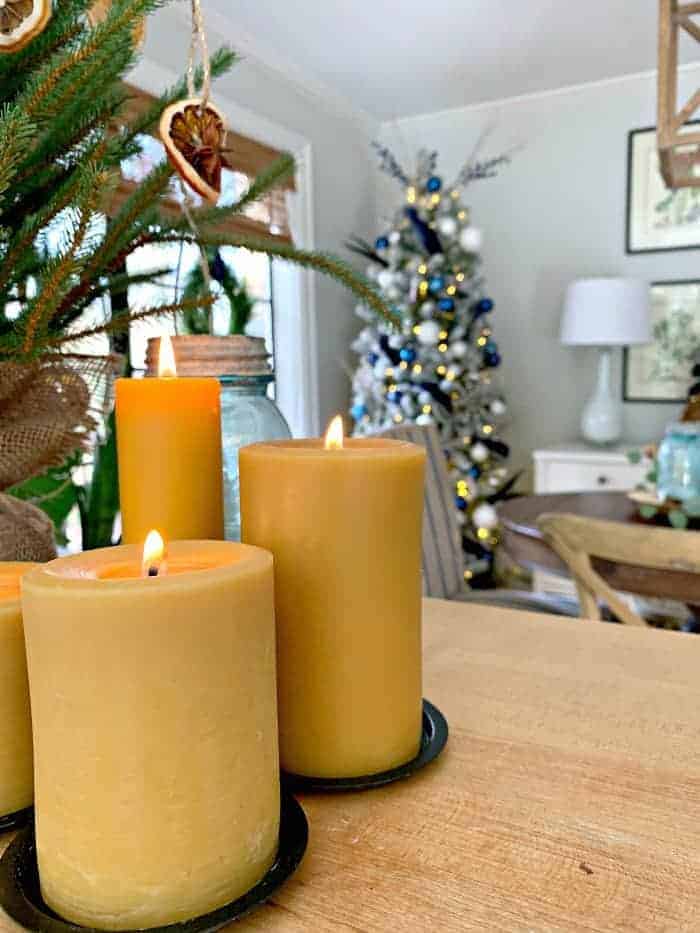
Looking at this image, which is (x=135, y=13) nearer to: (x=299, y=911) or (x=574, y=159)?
(x=299, y=911)

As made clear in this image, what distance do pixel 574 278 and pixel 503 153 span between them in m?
0.75

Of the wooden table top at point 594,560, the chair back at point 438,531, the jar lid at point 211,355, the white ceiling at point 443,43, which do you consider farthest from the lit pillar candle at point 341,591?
the white ceiling at point 443,43

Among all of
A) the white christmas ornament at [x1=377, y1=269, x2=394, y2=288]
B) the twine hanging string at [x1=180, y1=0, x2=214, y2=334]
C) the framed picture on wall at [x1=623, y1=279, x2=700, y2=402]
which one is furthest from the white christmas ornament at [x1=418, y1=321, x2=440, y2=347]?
the twine hanging string at [x1=180, y1=0, x2=214, y2=334]

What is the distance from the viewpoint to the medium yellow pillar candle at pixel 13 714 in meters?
0.36

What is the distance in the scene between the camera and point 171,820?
295 mm

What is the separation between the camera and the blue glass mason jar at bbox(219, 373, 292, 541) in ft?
1.75

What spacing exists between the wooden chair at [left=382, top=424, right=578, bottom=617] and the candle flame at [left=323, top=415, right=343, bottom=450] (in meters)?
1.48

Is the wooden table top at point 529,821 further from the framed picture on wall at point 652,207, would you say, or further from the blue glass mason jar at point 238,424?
the framed picture on wall at point 652,207

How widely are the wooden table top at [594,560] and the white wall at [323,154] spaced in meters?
1.96

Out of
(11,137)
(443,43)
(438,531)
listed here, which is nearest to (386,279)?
(443,43)

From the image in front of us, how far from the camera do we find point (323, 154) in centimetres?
381

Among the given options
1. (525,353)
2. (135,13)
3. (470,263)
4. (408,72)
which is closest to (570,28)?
(408,72)

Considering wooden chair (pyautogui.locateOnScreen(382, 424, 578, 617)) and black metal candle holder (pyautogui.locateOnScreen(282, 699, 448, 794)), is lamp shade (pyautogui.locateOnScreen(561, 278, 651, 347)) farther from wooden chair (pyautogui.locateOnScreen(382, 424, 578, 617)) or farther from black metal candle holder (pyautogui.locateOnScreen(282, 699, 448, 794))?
black metal candle holder (pyautogui.locateOnScreen(282, 699, 448, 794))

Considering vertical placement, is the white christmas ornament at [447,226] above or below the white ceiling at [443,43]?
below
